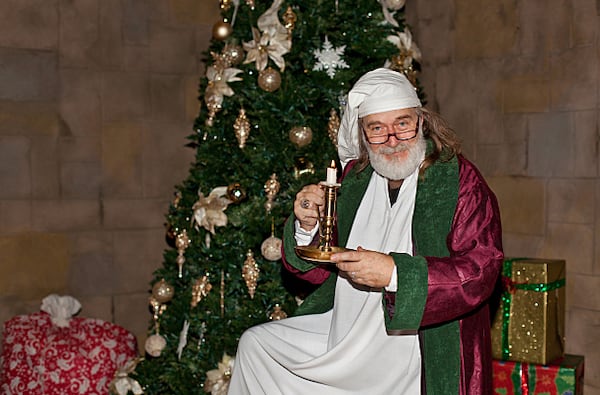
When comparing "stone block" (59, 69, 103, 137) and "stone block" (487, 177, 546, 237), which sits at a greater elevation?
"stone block" (59, 69, 103, 137)

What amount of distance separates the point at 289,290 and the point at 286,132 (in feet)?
2.35

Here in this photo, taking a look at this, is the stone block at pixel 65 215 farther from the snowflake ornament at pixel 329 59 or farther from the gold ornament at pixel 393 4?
the gold ornament at pixel 393 4

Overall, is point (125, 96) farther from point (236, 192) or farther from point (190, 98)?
point (236, 192)

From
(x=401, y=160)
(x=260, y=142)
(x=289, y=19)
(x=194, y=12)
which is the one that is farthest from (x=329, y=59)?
(x=194, y=12)

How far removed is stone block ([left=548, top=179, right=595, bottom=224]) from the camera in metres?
4.19

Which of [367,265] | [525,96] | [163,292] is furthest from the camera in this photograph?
[525,96]

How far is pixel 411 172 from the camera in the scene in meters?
2.91

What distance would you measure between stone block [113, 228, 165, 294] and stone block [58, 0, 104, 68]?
1.03 meters

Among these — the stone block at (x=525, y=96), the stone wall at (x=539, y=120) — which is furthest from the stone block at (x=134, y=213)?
the stone block at (x=525, y=96)

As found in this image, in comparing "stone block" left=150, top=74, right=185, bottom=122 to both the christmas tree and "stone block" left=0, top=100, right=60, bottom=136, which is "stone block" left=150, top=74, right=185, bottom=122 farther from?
the christmas tree

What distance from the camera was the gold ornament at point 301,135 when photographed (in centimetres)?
352

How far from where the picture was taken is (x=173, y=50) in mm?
4988

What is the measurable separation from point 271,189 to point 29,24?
193 centimetres

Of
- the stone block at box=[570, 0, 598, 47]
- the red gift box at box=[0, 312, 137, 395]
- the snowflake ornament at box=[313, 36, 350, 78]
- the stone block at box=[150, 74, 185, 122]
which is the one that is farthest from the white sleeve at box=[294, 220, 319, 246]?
the stone block at box=[150, 74, 185, 122]
